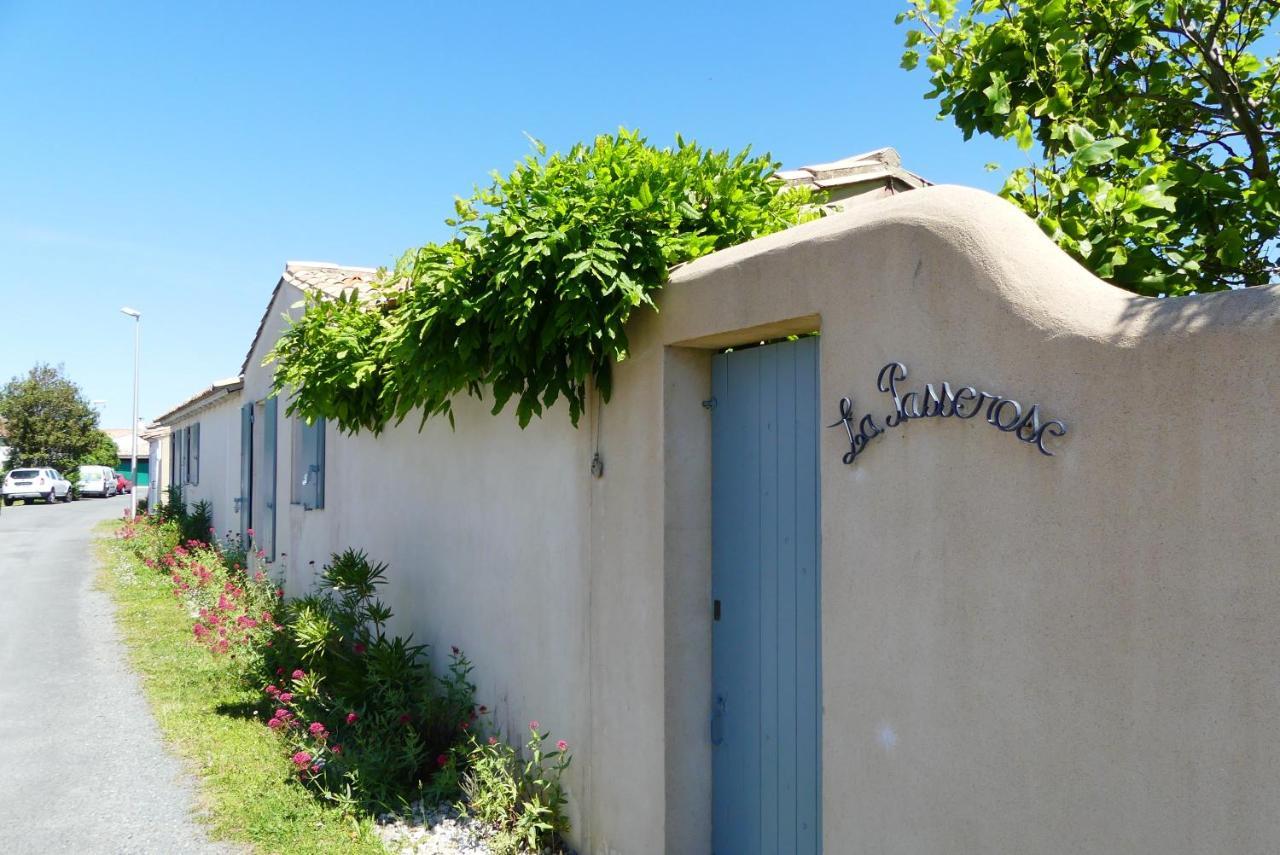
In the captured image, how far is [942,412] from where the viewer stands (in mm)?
2688

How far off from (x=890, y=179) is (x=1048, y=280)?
441 centimetres

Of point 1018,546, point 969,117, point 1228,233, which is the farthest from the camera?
point 969,117

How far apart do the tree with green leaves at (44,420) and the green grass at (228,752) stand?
41667 millimetres

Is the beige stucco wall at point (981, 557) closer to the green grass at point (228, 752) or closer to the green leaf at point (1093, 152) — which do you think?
the green leaf at point (1093, 152)

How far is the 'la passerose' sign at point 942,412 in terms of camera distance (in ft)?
7.98

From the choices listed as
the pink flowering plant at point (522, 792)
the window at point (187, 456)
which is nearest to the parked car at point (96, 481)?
the window at point (187, 456)

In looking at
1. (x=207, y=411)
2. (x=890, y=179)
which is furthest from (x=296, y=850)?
(x=207, y=411)

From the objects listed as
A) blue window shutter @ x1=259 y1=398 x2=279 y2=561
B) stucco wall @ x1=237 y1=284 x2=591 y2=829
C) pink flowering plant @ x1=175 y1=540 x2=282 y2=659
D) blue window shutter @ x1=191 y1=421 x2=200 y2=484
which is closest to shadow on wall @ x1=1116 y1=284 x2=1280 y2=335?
stucco wall @ x1=237 y1=284 x2=591 y2=829

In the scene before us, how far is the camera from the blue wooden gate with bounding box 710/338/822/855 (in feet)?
11.3

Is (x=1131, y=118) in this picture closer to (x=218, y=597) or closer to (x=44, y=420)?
(x=218, y=597)

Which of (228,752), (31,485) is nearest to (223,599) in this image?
(228,752)

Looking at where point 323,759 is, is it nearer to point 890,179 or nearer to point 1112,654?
point 1112,654

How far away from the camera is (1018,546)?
2.47 metres

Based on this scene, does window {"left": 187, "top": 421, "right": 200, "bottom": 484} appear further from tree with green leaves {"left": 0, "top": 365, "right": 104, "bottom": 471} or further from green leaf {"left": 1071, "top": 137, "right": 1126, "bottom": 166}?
tree with green leaves {"left": 0, "top": 365, "right": 104, "bottom": 471}
